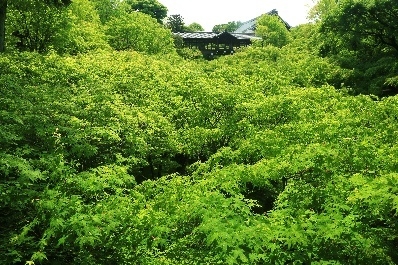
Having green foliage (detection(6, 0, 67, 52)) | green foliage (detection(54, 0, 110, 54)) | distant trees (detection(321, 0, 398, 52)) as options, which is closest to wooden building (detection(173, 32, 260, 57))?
green foliage (detection(54, 0, 110, 54))

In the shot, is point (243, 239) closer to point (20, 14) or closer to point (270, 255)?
point (270, 255)

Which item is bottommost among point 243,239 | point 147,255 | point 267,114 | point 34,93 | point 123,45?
point 147,255

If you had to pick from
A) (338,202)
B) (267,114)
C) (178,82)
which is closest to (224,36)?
(178,82)

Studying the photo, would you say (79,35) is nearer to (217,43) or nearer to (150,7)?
(217,43)

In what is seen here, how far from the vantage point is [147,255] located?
9109 mm

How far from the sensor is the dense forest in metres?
8.41

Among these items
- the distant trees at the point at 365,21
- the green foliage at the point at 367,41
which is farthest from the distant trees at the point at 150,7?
the distant trees at the point at 365,21

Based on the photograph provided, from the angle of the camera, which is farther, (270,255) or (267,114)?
(267,114)

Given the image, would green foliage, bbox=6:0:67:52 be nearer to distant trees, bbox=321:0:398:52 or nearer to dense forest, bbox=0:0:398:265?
dense forest, bbox=0:0:398:265

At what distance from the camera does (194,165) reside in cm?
1619

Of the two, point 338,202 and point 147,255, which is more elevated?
point 338,202

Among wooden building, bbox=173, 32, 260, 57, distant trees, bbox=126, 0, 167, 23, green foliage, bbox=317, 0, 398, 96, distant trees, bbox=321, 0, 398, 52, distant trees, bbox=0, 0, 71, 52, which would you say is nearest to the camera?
green foliage, bbox=317, 0, 398, 96

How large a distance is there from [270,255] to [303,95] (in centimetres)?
1288

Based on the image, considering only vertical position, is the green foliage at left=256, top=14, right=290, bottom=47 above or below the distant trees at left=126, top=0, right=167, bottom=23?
below
